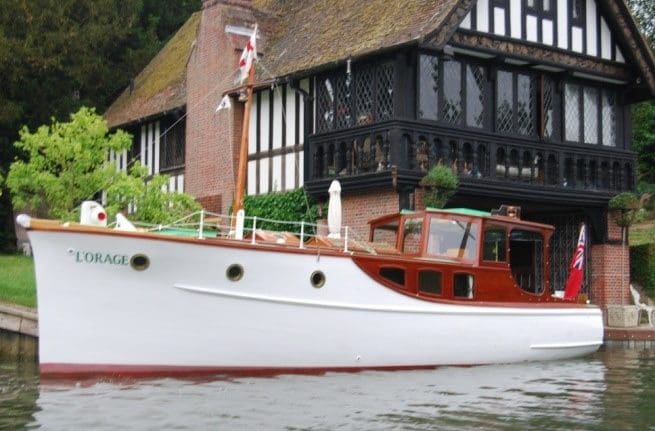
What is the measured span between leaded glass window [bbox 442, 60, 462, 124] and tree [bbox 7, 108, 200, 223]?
5.78 meters

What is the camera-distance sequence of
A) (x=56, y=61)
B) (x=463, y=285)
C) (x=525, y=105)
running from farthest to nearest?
1. (x=56, y=61)
2. (x=525, y=105)
3. (x=463, y=285)

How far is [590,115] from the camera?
22.9 metres

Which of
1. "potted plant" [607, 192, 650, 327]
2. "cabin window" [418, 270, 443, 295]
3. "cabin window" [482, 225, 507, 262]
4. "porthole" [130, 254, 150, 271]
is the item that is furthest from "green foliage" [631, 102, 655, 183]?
"porthole" [130, 254, 150, 271]

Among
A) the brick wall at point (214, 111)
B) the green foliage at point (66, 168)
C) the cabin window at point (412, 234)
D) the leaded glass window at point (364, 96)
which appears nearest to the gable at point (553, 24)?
the leaded glass window at point (364, 96)

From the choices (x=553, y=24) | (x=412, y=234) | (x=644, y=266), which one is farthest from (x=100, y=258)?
(x=644, y=266)

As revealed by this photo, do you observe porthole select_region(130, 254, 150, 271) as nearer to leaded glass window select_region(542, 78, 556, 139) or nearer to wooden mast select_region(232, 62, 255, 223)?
wooden mast select_region(232, 62, 255, 223)

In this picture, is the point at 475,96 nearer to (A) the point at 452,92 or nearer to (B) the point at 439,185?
(A) the point at 452,92

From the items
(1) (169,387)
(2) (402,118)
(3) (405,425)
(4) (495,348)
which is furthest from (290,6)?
(3) (405,425)

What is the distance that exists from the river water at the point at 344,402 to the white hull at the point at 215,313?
0.34m

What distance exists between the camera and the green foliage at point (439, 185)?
18781 millimetres

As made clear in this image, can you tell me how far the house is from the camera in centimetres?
1953

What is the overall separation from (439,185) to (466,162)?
1672 millimetres

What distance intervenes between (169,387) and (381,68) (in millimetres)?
9310

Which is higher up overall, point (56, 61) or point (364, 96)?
point (56, 61)
